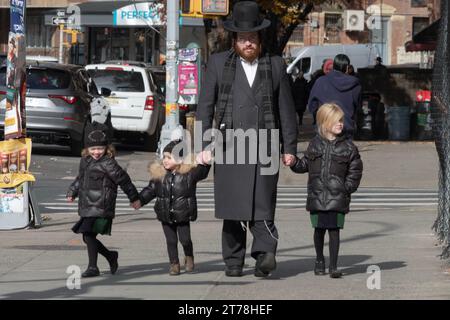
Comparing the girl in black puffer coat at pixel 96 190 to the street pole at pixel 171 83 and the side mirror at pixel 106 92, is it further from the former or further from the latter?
the side mirror at pixel 106 92

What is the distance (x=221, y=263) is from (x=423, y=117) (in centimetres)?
1921

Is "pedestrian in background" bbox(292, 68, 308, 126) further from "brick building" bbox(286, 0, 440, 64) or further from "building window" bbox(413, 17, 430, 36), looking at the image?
"building window" bbox(413, 17, 430, 36)

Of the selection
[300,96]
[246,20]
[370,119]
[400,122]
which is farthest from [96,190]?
[300,96]

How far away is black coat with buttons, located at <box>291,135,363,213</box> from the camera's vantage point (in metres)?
9.32

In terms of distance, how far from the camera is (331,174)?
9.32 metres

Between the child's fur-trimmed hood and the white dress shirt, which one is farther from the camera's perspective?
the child's fur-trimmed hood

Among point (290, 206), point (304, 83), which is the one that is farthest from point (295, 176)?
point (304, 83)

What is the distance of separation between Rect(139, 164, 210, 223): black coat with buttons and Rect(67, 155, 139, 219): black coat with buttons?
20 centimetres

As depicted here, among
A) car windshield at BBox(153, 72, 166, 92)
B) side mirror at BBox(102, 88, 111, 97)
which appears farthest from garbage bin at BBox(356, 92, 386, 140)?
side mirror at BBox(102, 88, 111, 97)

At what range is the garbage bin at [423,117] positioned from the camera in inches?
1131

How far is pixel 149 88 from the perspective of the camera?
983 inches

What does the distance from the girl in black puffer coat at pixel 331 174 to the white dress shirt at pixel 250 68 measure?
63cm

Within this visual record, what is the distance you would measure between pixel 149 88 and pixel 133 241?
521 inches

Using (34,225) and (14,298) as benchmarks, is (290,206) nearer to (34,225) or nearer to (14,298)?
(34,225)
